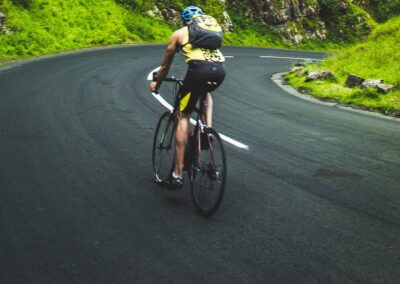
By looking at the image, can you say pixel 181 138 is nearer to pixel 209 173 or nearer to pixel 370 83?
pixel 209 173

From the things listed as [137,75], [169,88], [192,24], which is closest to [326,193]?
[192,24]

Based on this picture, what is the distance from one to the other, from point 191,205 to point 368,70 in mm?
12399

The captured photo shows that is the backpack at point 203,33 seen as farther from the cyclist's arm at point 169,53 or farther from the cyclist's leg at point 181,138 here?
the cyclist's leg at point 181,138

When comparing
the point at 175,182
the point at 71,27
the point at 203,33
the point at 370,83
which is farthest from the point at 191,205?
the point at 71,27

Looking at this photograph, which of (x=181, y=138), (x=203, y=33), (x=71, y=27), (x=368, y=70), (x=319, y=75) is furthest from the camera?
(x=71, y=27)

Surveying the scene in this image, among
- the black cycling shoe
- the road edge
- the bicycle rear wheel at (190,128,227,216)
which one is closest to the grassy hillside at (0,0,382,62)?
the road edge

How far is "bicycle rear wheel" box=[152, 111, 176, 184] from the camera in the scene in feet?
19.5

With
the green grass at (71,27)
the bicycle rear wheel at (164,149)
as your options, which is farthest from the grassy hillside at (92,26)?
the bicycle rear wheel at (164,149)

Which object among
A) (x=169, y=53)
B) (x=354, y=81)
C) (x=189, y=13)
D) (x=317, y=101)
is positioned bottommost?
(x=317, y=101)

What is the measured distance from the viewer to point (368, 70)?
15.8 metres

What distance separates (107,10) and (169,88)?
16.3m

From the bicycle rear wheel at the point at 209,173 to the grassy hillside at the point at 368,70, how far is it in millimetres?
7655

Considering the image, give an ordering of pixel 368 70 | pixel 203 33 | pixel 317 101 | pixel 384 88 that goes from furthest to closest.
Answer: pixel 368 70, pixel 317 101, pixel 384 88, pixel 203 33

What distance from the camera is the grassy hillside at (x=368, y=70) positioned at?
12.2 meters
